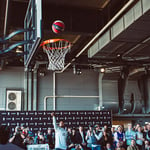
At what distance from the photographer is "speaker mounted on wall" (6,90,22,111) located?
47.4 ft

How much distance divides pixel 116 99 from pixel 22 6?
9.09 m

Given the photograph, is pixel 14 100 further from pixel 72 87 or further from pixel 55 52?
pixel 55 52

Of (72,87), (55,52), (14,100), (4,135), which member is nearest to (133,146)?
(55,52)

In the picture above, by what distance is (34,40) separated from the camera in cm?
455

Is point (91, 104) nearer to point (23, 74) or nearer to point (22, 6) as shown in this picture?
point (23, 74)

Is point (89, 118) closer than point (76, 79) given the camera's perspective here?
Yes

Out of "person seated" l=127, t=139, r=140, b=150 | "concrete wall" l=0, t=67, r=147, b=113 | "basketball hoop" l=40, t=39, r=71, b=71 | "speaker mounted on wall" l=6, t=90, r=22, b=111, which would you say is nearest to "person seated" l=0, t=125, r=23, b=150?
"person seated" l=127, t=139, r=140, b=150

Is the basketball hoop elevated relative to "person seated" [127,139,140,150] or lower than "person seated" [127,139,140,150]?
elevated

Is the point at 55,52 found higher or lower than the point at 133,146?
higher

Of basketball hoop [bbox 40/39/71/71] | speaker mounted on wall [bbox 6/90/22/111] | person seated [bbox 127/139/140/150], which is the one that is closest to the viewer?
person seated [bbox 127/139/140/150]

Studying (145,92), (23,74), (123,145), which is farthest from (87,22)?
(145,92)

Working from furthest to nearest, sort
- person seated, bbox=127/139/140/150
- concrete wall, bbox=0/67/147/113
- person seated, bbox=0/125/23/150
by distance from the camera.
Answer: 1. concrete wall, bbox=0/67/147/113
2. person seated, bbox=127/139/140/150
3. person seated, bbox=0/125/23/150

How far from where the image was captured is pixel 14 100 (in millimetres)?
14555

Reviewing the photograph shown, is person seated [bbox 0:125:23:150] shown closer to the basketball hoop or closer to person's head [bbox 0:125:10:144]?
person's head [bbox 0:125:10:144]
